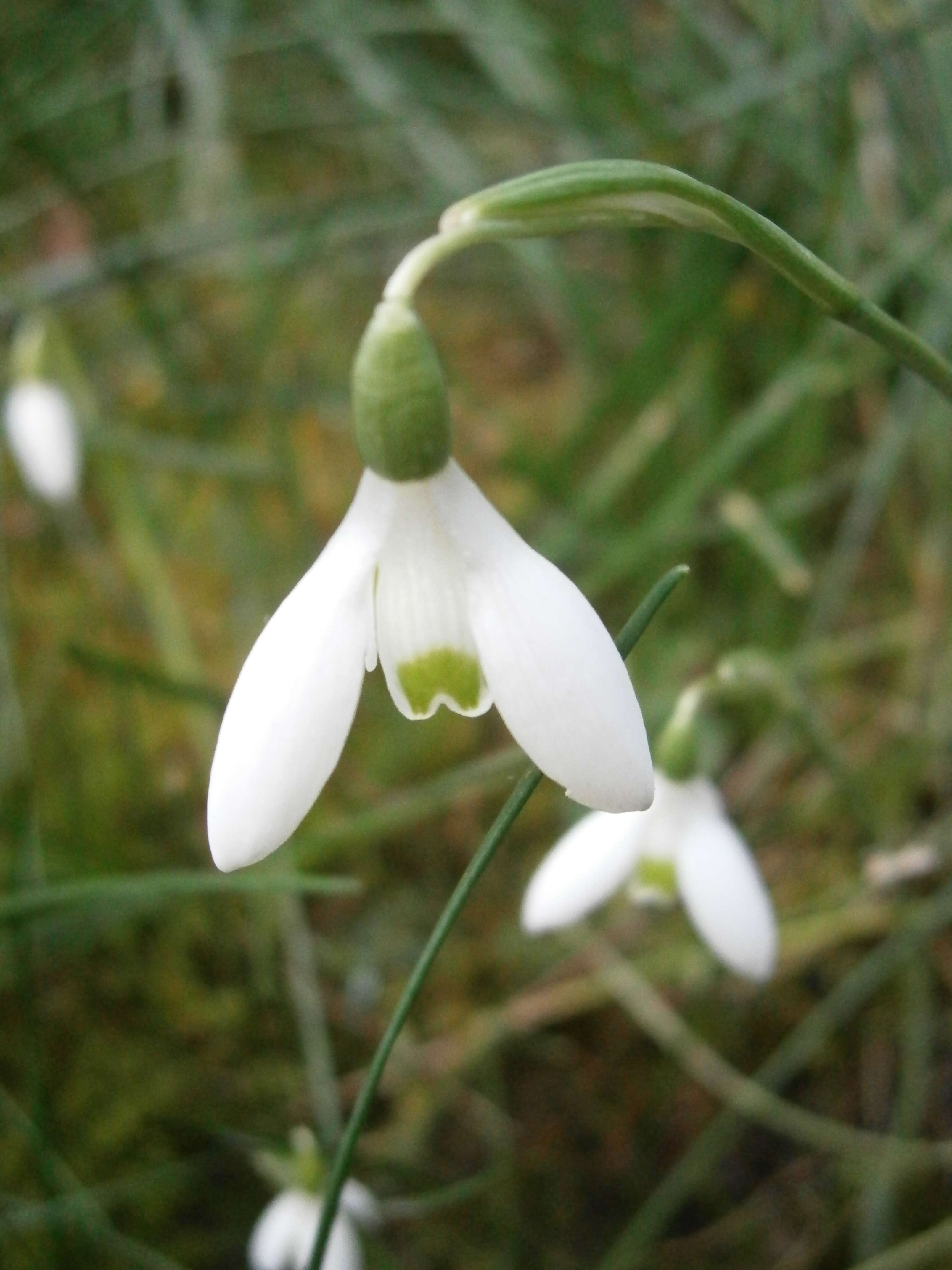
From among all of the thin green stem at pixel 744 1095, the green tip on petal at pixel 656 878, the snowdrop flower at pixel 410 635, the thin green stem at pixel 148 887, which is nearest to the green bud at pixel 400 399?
the snowdrop flower at pixel 410 635

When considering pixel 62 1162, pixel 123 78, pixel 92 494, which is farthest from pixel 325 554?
pixel 92 494

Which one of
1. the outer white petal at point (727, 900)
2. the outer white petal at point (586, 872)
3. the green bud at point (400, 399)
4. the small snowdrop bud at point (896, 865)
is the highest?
the green bud at point (400, 399)

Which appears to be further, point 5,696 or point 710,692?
point 5,696

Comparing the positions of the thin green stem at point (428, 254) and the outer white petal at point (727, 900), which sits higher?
the thin green stem at point (428, 254)

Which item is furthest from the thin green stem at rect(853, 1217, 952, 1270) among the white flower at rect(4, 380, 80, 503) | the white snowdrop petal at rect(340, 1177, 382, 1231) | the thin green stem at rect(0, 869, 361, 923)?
the white flower at rect(4, 380, 80, 503)

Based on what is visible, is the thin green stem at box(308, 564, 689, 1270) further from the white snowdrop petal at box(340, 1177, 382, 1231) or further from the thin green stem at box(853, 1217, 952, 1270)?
the thin green stem at box(853, 1217, 952, 1270)

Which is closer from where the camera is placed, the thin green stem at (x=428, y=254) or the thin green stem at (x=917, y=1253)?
the thin green stem at (x=428, y=254)

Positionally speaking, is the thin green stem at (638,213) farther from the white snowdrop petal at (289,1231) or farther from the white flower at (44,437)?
the white flower at (44,437)

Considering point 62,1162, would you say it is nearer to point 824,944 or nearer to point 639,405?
point 824,944
